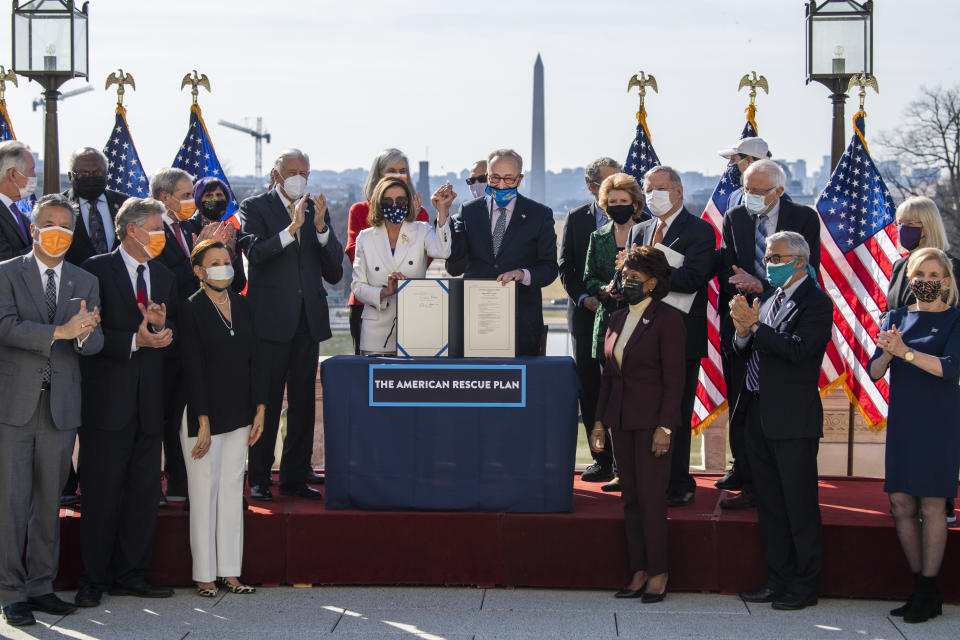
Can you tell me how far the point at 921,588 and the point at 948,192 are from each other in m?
35.8

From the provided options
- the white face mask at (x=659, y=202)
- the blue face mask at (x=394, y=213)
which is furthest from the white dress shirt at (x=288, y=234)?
the white face mask at (x=659, y=202)

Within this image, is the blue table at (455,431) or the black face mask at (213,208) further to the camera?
the black face mask at (213,208)

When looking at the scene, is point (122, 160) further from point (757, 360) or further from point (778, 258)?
point (778, 258)

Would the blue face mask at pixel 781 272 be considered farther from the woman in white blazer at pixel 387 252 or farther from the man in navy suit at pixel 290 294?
the man in navy suit at pixel 290 294

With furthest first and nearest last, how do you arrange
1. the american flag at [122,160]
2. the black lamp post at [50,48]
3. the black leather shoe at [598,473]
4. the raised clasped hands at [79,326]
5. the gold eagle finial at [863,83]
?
1. the black lamp post at [50,48]
2. the american flag at [122,160]
3. the gold eagle finial at [863,83]
4. the black leather shoe at [598,473]
5. the raised clasped hands at [79,326]

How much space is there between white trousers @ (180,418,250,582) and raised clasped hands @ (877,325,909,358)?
324 cm

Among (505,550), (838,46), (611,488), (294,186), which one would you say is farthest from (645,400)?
(838,46)

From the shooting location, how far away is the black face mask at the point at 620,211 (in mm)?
6270

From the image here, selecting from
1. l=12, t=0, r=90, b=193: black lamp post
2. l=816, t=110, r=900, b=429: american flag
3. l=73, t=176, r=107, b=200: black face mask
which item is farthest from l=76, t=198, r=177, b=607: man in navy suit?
l=816, t=110, r=900, b=429: american flag

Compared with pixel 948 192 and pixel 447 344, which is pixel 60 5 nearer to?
pixel 447 344

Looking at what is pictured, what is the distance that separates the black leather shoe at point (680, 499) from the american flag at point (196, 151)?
4692mm

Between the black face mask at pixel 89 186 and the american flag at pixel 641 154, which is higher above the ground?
the american flag at pixel 641 154

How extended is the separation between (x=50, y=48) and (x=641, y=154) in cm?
503

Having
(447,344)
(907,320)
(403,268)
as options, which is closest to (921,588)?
(907,320)
